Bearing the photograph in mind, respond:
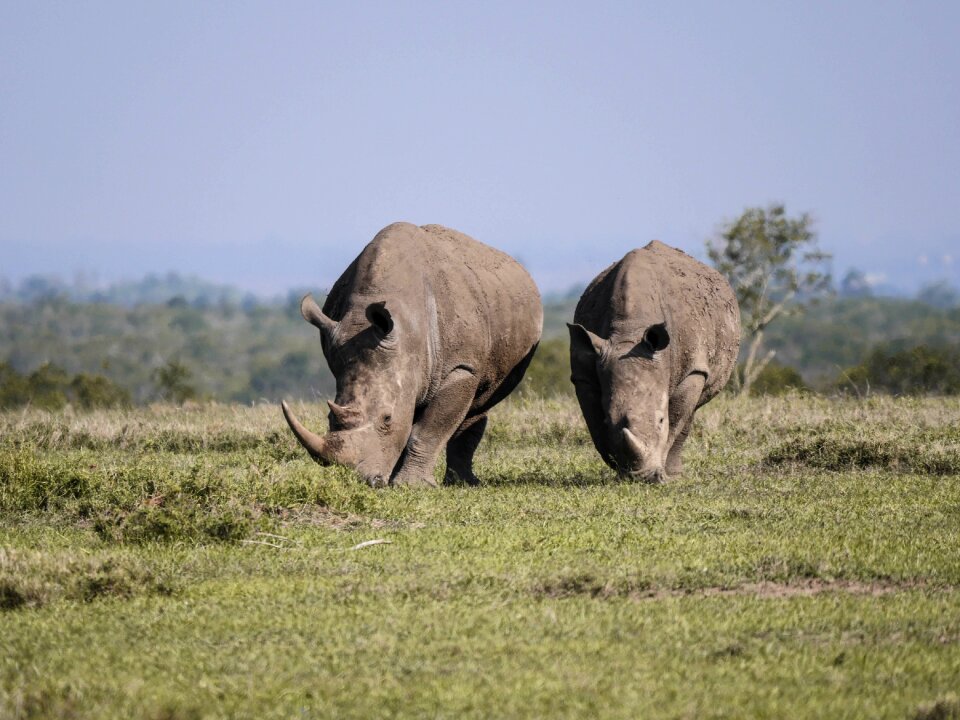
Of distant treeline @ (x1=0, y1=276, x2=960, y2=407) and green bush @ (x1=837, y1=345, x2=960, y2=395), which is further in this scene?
distant treeline @ (x1=0, y1=276, x2=960, y2=407)

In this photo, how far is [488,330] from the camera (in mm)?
14703

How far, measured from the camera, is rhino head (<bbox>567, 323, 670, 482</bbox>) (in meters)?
13.7

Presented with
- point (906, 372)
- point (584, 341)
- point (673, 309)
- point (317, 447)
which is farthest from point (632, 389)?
point (906, 372)

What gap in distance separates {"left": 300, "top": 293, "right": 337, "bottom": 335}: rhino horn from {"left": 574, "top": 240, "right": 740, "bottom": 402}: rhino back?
2541 millimetres

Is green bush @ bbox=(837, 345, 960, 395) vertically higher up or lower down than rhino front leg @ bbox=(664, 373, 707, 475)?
lower down

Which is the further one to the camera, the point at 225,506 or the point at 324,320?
the point at 324,320

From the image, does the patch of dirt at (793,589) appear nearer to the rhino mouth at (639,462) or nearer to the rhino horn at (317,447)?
the rhino mouth at (639,462)

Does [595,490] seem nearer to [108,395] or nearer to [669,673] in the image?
[669,673]

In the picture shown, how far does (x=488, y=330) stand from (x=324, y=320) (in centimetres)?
175

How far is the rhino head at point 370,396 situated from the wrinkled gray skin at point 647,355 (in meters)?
1.67

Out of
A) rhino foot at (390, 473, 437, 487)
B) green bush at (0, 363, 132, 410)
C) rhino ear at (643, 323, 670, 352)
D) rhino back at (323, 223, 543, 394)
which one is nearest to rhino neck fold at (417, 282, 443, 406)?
rhino back at (323, 223, 543, 394)

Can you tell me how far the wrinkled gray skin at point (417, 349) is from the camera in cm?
1323

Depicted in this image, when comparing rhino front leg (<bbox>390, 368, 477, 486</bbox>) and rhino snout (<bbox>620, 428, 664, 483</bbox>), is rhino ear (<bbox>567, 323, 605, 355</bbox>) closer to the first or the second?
rhino snout (<bbox>620, 428, 664, 483</bbox>)

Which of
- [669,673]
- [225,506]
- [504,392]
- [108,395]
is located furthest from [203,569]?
[108,395]
